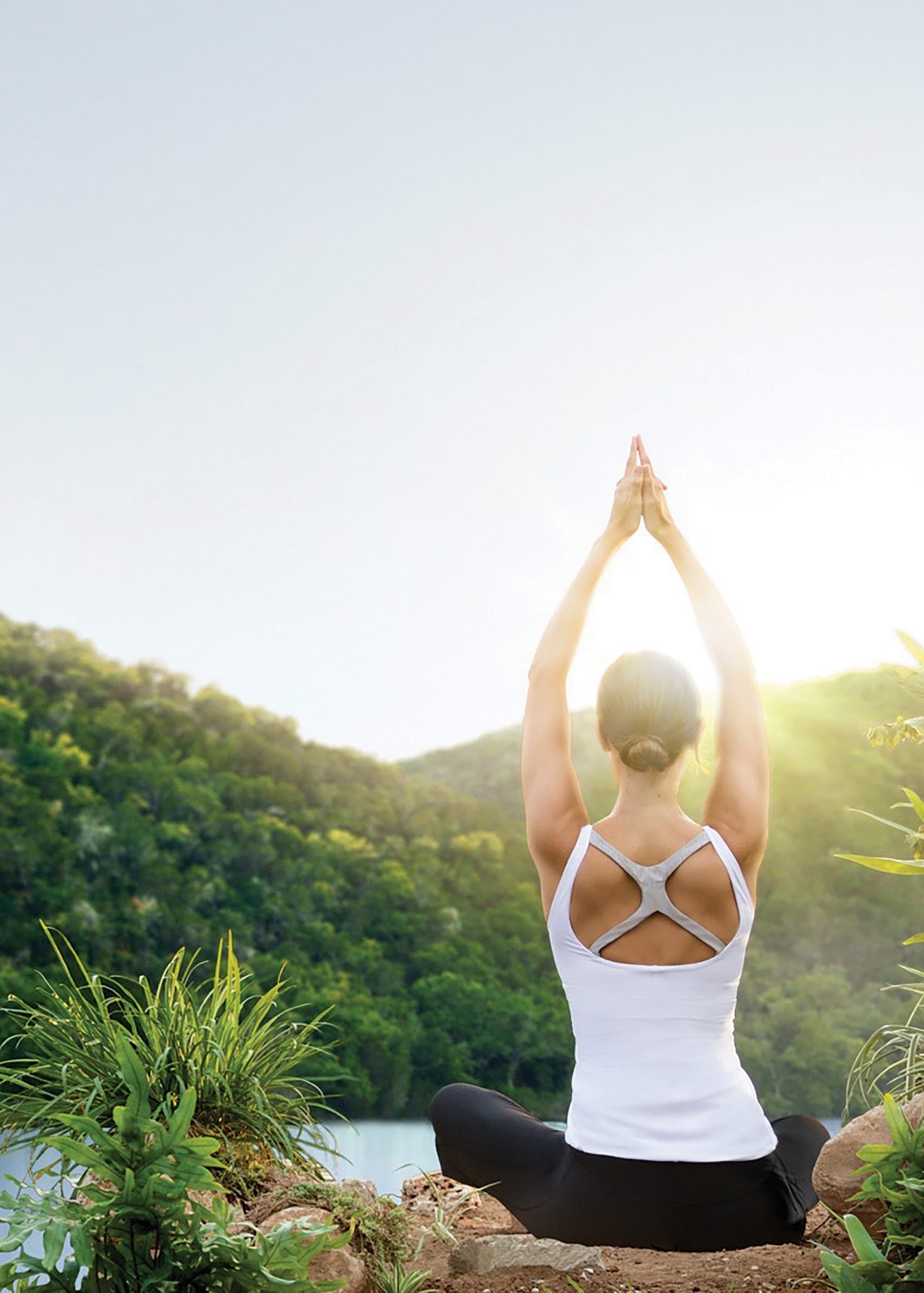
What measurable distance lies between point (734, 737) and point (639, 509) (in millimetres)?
610

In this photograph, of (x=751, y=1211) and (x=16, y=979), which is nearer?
(x=751, y=1211)

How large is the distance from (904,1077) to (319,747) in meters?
18.0

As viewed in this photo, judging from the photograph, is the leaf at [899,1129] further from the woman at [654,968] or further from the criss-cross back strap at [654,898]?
the criss-cross back strap at [654,898]

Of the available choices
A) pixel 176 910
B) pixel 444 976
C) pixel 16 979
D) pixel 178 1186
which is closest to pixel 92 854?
pixel 176 910

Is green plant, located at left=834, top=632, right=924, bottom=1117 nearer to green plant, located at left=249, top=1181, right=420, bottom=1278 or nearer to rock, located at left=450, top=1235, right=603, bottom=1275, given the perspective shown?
rock, located at left=450, top=1235, right=603, bottom=1275

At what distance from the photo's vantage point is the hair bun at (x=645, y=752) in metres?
2.32

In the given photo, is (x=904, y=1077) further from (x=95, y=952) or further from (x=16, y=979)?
(x=95, y=952)

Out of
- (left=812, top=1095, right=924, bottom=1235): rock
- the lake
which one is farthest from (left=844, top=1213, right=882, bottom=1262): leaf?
the lake

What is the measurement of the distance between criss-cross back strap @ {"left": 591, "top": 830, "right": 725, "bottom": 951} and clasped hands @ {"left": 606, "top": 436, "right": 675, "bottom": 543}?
77 cm

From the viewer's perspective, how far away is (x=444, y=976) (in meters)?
16.8

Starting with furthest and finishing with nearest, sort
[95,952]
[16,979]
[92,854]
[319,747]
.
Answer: [319,747] < [92,854] < [95,952] < [16,979]

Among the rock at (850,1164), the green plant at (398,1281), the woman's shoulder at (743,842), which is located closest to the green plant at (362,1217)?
the green plant at (398,1281)

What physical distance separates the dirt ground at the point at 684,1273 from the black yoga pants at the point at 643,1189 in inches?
13.7

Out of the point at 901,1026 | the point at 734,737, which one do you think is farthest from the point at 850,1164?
the point at 734,737
